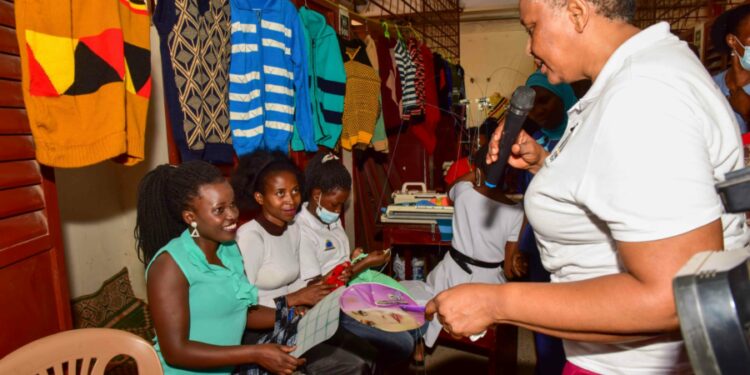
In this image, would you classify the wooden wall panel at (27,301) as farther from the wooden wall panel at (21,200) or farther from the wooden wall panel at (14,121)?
the wooden wall panel at (14,121)

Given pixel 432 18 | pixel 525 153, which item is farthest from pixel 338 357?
pixel 432 18

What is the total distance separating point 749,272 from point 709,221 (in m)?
0.23

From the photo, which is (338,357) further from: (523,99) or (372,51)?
(372,51)

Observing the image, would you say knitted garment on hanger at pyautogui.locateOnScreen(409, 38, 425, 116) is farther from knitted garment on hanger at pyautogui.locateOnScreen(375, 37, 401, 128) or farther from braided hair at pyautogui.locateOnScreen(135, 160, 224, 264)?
braided hair at pyautogui.locateOnScreen(135, 160, 224, 264)

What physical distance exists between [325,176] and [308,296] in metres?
1.00

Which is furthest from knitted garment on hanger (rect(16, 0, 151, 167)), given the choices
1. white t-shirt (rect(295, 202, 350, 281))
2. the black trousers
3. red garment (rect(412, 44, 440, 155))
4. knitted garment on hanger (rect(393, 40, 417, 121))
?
red garment (rect(412, 44, 440, 155))

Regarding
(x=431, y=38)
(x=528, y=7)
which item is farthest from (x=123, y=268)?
(x=431, y=38)

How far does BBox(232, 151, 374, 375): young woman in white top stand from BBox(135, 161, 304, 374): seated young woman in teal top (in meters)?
0.24

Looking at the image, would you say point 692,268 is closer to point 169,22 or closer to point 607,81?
point 607,81

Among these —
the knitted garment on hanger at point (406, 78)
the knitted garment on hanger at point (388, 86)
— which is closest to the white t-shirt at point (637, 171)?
the knitted garment on hanger at point (388, 86)

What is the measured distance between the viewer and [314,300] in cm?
202

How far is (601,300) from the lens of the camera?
2.38ft

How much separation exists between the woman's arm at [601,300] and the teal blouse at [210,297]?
1.03 metres

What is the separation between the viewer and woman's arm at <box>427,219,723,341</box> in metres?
0.65
